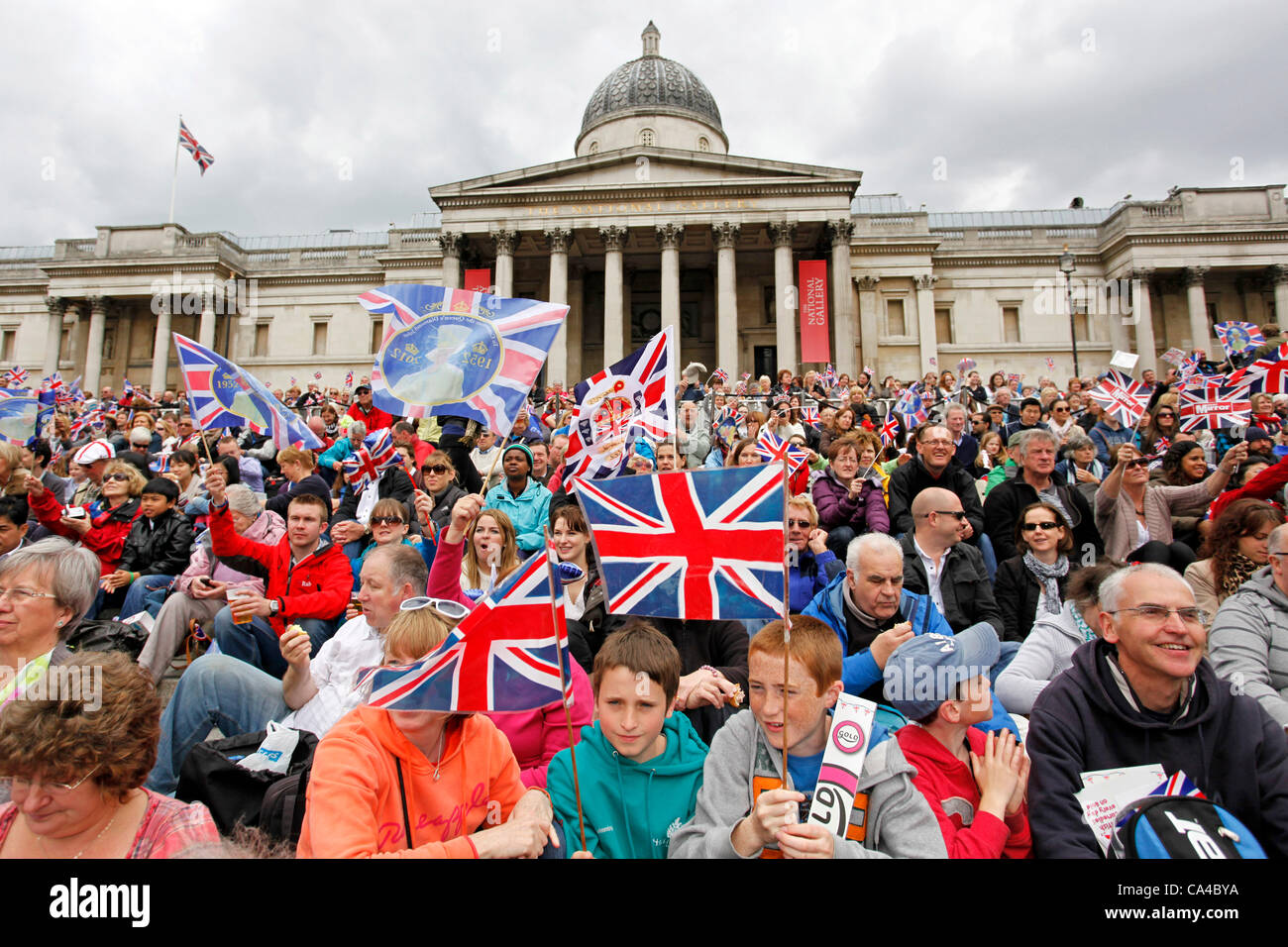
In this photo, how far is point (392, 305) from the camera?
19.8 ft

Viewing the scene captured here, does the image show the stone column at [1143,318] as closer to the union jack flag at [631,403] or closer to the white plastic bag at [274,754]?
the union jack flag at [631,403]

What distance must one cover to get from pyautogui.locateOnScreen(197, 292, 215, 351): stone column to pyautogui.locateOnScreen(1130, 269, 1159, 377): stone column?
158 ft

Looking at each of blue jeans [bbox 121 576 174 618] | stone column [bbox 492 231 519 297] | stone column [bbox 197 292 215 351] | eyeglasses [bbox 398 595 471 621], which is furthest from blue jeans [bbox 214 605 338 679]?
stone column [bbox 197 292 215 351]

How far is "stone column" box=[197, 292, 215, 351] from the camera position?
39.8m

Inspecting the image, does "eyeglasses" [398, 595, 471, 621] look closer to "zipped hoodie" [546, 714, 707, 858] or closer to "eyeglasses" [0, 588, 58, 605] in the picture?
"zipped hoodie" [546, 714, 707, 858]

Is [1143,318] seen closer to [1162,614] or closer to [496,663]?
[1162,614]

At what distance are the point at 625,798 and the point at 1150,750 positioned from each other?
2.07 metres

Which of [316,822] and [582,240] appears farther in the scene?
[582,240]

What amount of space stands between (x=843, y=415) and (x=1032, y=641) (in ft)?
20.8

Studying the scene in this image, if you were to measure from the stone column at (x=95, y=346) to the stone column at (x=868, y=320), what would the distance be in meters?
41.6
